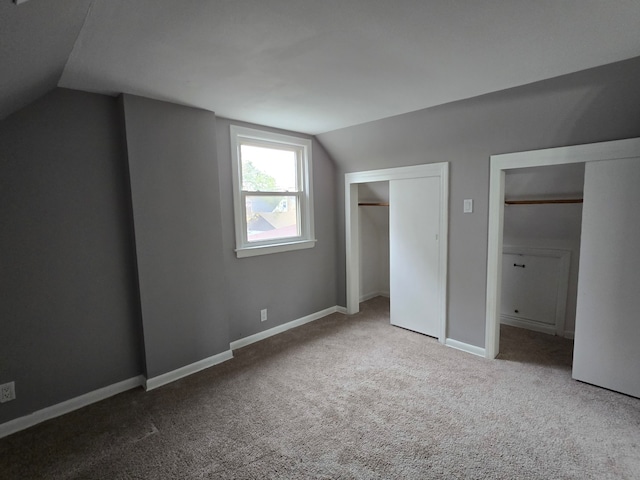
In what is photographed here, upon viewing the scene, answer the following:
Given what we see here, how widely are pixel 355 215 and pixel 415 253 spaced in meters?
0.93

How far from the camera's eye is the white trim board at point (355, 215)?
3.11 metres

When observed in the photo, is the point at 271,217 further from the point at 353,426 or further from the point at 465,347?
the point at 465,347

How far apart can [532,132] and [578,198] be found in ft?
3.26

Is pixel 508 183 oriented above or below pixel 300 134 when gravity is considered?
below

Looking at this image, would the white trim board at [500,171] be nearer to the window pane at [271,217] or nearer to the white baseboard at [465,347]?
the white baseboard at [465,347]

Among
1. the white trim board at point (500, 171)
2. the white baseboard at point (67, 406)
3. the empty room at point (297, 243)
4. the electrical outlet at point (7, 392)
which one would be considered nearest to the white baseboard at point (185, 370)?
the empty room at point (297, 243)

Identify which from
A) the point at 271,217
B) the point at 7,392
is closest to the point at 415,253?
the point at 271,217

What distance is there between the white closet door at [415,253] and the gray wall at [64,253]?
8.69 ft

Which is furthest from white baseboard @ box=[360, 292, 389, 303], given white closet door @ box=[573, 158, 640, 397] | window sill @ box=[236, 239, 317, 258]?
white closet door @ box=[573, 158, 640, 397]

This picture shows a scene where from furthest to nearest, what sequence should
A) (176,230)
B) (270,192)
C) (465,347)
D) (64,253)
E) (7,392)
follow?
(270,192) → (465,347) → (176,230) → (64,253) → (7,392)

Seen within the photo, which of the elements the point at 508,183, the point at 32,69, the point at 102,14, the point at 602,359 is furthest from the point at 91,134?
the point at 602,359

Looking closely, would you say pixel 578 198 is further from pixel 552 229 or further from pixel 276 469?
pixel 276 469

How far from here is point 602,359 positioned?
2.37m

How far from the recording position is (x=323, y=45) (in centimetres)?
162
